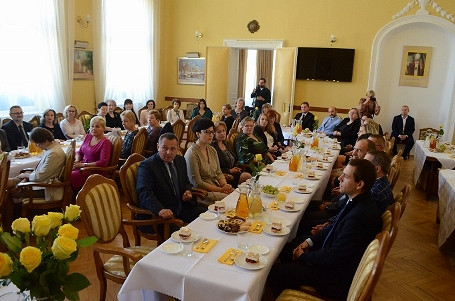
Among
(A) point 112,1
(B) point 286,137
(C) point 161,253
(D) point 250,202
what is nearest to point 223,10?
(A) point 112,1

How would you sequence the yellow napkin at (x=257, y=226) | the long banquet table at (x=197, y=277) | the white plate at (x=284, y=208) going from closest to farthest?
1. the long banquet table at (x=197, y=277)
2. the yellow napkin at (x=257, y=226)
3. the white plate at (x=284, y=208)

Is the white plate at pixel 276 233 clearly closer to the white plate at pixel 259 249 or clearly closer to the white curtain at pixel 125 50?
the white plate at pixel 259 249

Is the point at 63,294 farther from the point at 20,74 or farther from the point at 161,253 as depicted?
the point at 20,74

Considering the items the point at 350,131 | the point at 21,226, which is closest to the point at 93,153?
the point at 21,226

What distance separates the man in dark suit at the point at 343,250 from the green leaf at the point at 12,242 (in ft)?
5.42

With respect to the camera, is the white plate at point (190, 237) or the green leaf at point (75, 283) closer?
the green leaf at point (75, 283)

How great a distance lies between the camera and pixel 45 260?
118 centimetres

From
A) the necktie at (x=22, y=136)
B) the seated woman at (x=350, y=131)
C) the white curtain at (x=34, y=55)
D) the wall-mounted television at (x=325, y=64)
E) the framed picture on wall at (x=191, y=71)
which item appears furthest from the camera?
the framed picture on wall at (x=191, y=71)

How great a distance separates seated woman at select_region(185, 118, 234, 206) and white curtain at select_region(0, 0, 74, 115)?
174 inches

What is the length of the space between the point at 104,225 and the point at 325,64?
791cm

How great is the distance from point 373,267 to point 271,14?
8.97 meters

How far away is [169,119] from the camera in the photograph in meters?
8.08

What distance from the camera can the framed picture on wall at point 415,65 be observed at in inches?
342

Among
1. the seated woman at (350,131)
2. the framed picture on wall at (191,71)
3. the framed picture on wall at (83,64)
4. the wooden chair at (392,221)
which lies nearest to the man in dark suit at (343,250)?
the wooden chair at (392,221)
